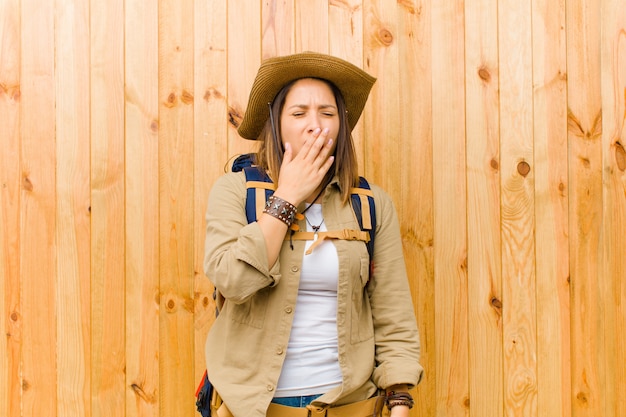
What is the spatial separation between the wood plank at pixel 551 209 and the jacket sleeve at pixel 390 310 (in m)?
0.89

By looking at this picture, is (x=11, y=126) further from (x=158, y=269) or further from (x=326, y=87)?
(x=326, y=87)

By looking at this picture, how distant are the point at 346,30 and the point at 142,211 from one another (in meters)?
1.10

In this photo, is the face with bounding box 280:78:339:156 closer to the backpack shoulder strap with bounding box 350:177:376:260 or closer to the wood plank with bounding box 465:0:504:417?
the backpack shoulder strap with bounding box 350:177:376:260

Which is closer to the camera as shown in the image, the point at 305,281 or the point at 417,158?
the point at 305,281

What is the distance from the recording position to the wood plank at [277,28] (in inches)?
97.0

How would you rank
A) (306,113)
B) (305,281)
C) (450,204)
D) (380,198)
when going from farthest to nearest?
(450,204) < (380,198) < (306,113) < (305,281)

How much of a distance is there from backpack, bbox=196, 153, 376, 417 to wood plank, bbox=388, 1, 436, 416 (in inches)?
22.3

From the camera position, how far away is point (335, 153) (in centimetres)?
195

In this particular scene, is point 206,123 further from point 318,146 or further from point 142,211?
point 318,146

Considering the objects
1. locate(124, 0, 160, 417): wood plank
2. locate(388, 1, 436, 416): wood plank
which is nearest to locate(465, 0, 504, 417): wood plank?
locate(388, 1, 436, 416): wood plank

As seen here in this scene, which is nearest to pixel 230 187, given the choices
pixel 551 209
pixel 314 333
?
pixel 314 333

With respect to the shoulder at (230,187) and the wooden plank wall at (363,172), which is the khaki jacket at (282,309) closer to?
the shoulder at (230,187)

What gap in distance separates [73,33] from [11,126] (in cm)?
45

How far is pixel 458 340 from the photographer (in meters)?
2.50
